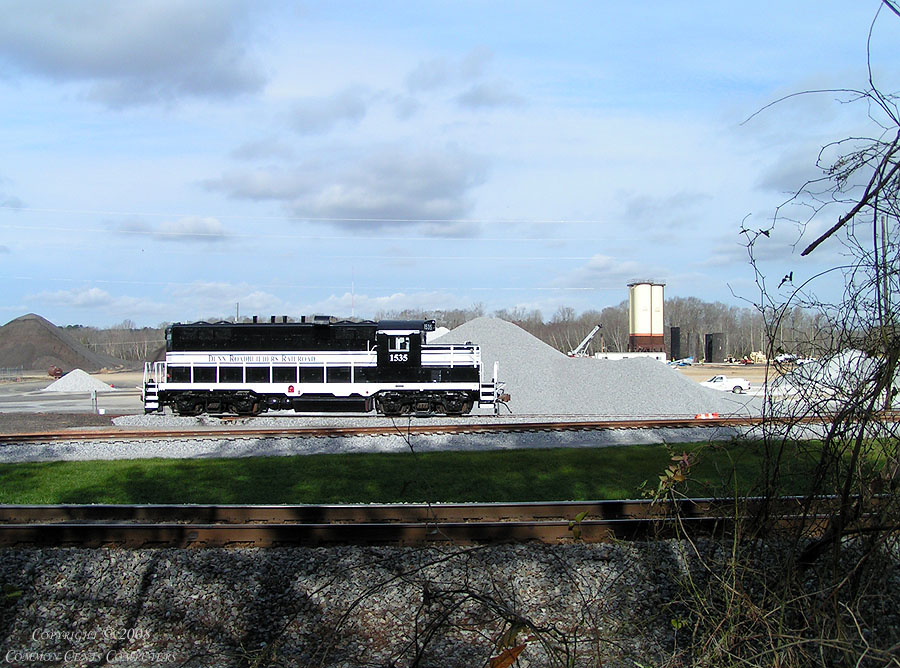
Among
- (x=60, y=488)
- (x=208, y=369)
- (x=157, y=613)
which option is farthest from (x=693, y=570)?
(x=208, y=369)

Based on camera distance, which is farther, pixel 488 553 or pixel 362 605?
pixel 488 553

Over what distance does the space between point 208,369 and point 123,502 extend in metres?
13.7

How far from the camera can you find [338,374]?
79.2ft

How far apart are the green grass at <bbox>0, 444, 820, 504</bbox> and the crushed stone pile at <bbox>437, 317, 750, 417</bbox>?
1126 cm

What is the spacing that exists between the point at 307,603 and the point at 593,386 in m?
24.9

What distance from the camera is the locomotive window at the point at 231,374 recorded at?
2448 cm

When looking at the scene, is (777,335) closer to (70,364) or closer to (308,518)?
(308,518)

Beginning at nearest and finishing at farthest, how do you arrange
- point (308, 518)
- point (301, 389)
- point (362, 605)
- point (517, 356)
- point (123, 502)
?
point (362, 605), point (308, 518), point (123, 502), point (301, 389), point (517, 356)

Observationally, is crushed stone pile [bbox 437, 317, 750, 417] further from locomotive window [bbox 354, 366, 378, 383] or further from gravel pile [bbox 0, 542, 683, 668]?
gravel pile [bbox 0, 542, 683, 668]

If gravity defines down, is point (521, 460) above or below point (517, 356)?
below

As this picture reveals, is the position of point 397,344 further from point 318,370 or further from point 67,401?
point 67,401

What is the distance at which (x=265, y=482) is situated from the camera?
12703 millimetres

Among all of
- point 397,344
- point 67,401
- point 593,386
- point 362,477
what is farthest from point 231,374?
point 67,401

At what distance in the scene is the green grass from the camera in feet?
37.9
